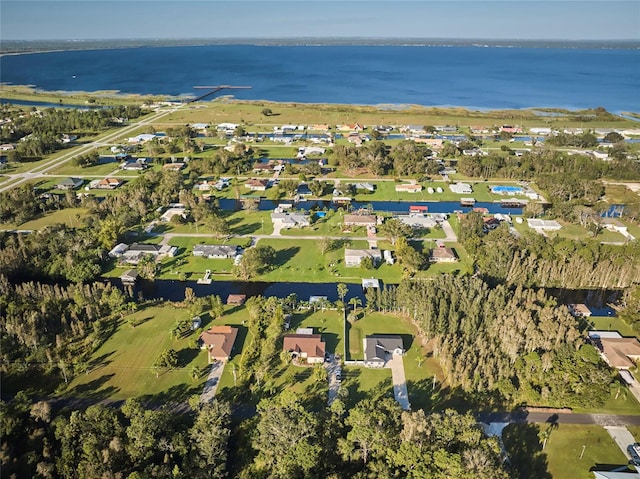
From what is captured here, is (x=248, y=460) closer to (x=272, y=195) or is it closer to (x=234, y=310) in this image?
(x=234, y=310)

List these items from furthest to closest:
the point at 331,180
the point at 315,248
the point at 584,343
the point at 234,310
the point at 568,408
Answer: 1. the point at 331,180
2. the point at 315,248
3. the point at 234,310
4. the point at 584,343
5. the point at 568,408

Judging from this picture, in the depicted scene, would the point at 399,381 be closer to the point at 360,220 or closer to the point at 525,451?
the point at 525,451

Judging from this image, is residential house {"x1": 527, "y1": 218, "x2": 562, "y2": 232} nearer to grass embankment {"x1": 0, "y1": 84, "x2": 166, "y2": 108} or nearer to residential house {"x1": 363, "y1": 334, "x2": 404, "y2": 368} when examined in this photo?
residential house {"x1": 363, "y1": 334, "x2": 404, "y2": 368}

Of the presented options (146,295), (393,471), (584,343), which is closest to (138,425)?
(393,471)

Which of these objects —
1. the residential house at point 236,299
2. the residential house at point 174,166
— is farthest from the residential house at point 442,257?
the residential house at point 174,166

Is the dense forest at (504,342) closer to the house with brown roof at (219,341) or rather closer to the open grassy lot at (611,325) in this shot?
the open grassy lot at (611,325)

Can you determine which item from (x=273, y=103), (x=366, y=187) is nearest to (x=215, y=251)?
(x=366, y=187)
